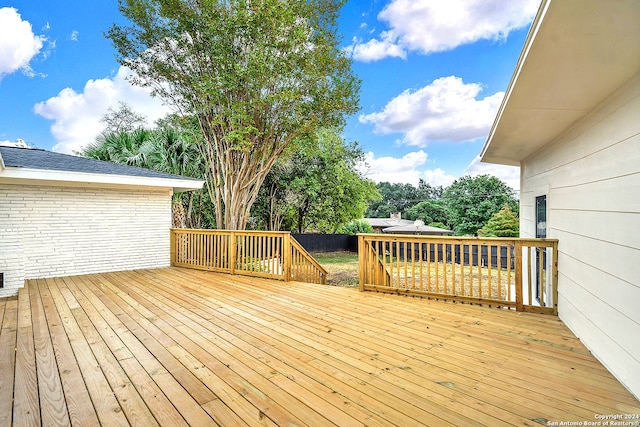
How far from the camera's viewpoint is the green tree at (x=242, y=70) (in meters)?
7.63

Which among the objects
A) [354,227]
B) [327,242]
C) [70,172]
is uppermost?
[70,172]

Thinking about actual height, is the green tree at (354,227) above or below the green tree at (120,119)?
below

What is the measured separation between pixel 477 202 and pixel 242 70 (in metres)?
28.4

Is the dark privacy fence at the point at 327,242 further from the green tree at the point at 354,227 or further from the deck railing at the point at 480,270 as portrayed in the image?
the deck railing at the point at 480,270

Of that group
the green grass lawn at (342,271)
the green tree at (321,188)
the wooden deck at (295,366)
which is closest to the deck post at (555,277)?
the wooden deck at (295,366)

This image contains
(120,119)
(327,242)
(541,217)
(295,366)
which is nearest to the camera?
(295,366)

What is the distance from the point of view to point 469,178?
32594 millimetres

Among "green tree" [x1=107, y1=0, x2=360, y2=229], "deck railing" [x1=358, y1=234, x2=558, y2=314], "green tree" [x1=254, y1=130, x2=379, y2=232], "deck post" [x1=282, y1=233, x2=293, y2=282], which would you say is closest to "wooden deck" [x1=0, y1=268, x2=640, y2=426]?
"deck railing" [x1=358, y1=234, x2=558, y2=314]

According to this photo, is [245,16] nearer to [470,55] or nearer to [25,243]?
[25,243]

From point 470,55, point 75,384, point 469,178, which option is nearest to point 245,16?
point 75,384

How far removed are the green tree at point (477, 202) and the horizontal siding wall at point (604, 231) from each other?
2748 cm

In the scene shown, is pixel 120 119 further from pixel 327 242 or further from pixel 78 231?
pixel 78 231

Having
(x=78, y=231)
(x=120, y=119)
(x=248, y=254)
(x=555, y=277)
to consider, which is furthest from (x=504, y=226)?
(x=120, y=119)

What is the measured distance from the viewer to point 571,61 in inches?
72.3
